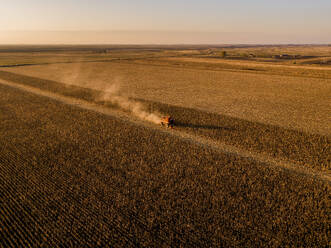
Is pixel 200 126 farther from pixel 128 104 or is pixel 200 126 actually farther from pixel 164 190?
pixel 128 104

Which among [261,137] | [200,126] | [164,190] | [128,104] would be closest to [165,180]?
[164,190]

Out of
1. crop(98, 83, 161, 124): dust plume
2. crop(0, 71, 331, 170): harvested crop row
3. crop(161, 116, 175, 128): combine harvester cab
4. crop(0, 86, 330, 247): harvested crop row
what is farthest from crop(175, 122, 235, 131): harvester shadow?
crop(0, 86, 330, 247): harvested crop row

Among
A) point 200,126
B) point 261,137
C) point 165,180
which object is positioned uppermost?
point 200,126

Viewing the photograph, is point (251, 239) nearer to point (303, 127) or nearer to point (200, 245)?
point (200, 245)

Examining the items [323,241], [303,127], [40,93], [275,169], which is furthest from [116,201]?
[40,93]

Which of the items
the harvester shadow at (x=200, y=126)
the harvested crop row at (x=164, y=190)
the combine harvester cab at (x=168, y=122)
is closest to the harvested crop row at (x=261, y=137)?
the harvester shadow at (x=200, y=126)
